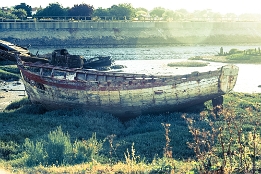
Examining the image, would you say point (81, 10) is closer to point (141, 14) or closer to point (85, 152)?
point (141, 14)

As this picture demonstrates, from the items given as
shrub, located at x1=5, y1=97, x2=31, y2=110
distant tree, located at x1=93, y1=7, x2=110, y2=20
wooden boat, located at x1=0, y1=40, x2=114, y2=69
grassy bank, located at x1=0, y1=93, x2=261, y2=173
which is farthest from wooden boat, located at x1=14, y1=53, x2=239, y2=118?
distant tree, located at x1=93, y1=7, x2=110, y2=20

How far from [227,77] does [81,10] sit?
76.2m

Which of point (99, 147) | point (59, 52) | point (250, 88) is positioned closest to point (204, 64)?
point (250, 88)

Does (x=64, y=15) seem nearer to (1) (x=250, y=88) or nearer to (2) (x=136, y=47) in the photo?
(2) (x=136, y=47)

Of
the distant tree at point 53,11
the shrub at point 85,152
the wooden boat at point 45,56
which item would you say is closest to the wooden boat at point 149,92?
the shrub at point 85,152

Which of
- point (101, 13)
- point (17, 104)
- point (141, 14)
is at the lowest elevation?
point (17, 104)

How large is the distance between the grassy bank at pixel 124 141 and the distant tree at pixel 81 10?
2811 inches

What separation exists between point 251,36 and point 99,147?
7475 centimetres

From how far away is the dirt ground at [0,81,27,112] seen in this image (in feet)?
71.6

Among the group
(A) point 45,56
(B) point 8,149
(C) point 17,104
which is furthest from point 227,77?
(A) point 45,56

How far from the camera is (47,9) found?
8681 centimetres

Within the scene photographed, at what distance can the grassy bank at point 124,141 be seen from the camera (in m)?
8.45

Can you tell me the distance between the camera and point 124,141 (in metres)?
12.2

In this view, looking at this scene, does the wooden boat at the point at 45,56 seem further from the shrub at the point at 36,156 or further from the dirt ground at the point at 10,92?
the shrub at the point at 36,156
